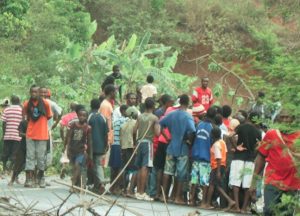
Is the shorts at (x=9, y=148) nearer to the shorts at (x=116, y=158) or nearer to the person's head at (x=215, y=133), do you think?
the shorts at (x=116, y=158)

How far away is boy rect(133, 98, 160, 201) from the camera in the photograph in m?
17.0

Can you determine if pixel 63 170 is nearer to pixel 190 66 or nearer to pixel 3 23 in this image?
pixel 3 23

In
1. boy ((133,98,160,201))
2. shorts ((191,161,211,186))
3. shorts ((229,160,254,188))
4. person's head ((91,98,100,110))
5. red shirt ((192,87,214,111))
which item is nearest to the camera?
shorts ((229,160,254,188))

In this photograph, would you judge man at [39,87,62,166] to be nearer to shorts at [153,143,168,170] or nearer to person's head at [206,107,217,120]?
shorts at [153,143,168,170]

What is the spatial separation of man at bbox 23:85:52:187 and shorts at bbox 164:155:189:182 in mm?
2250

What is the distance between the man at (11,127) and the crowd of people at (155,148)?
160 centimetres

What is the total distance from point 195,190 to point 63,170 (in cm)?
384

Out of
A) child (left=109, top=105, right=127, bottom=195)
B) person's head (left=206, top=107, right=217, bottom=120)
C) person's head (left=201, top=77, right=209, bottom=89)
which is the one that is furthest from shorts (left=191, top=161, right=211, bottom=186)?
person's head (left=201, top=77, right=209, bottom=89)

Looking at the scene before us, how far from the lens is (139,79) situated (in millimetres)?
27422

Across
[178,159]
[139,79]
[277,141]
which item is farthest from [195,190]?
[139,79]

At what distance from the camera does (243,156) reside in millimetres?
15875

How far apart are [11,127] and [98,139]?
11.8ft

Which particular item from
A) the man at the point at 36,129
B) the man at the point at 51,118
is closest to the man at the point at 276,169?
the man at the point at 36,129

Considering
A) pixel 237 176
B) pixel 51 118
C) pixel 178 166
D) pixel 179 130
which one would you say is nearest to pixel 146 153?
pixel 178 166
